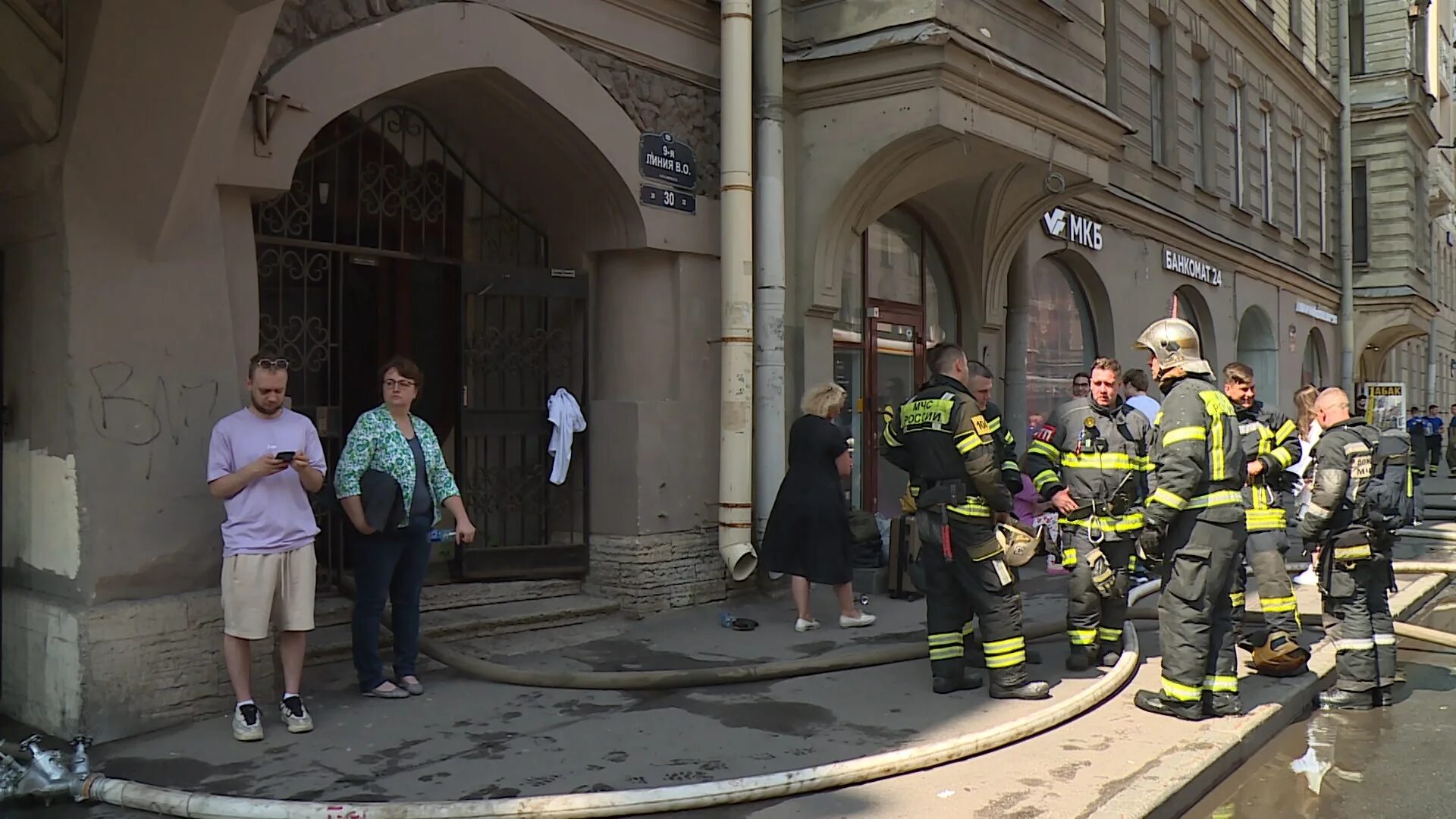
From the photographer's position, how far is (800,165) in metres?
9.30

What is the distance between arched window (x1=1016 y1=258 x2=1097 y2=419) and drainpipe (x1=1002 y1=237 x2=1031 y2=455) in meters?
0.27

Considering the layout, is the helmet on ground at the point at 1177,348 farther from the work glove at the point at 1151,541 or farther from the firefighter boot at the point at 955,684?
the firefighter boot at the point at 955,684

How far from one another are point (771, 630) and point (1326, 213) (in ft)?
72.3

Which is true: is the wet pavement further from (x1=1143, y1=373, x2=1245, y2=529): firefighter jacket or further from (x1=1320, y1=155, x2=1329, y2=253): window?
(x1=1320, y1=155, x2=1329, y2=253): window

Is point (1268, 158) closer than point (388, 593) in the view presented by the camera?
No

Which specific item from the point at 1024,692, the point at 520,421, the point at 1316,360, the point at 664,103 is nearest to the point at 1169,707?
the point at 1024,692

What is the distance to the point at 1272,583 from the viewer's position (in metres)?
6.75

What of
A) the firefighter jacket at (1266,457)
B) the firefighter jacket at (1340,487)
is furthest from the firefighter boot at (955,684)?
the firefighter jacket at (1340,487)

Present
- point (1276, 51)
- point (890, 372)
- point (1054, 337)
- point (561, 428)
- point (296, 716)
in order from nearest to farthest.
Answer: point (296, 716) < point (561, 428) < point (890, 372) < point (1054, 337) < point (1276, 51)

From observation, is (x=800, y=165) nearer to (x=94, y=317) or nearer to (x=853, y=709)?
(x=853, y=709)

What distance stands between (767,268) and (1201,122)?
12316mm

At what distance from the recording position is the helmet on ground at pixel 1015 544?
19.6 feet

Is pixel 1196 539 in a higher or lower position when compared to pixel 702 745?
higher

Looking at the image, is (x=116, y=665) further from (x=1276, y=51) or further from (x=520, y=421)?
(x=1276, y=51)
